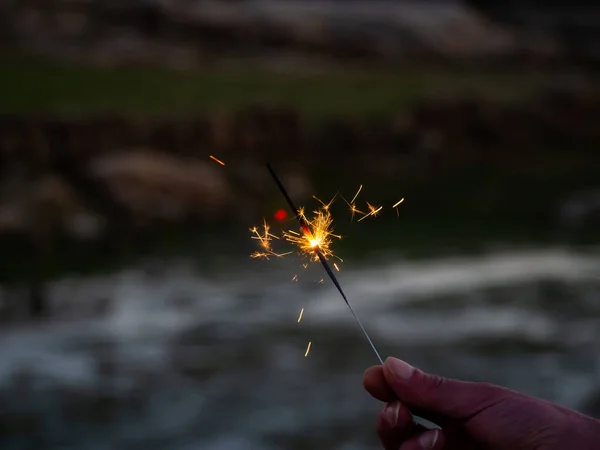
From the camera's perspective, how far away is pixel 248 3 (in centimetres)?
1884

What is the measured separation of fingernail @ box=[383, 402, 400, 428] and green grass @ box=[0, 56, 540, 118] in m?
A: 11.8

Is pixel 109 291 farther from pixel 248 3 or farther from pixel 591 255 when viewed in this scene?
pixel 248 3

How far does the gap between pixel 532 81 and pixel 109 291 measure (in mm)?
13653

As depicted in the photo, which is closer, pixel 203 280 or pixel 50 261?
pixel 203 280

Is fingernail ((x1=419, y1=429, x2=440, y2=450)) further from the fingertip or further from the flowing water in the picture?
the flowing water

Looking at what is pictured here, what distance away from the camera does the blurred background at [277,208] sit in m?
5.57

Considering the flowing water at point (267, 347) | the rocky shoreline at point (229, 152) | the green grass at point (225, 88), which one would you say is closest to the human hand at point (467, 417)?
the flowing water at point (267, 347)

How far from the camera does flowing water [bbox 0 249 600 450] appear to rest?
4969 millimetres

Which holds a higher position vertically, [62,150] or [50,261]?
[62,150]

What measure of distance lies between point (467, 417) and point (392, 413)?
0.40ft

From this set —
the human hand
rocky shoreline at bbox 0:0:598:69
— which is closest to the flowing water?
the human hand

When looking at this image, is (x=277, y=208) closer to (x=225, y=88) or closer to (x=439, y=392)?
(x=225, y=88)

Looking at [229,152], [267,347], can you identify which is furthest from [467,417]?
[229,152]

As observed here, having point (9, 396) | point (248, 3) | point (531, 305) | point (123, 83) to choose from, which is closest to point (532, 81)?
point (248, 3)
